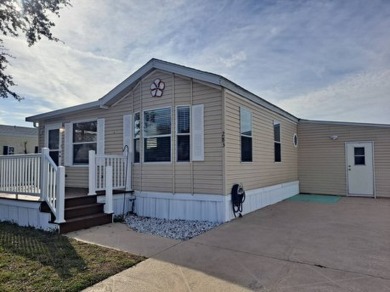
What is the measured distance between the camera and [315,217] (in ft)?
22.6

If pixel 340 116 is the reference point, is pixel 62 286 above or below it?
below

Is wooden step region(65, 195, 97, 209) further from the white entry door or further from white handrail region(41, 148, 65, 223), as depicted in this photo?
the white entry door

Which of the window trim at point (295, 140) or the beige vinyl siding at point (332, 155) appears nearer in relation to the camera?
the beige vinyl siding at point (332, 155)

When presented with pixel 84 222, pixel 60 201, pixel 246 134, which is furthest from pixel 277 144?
pixel 60 201

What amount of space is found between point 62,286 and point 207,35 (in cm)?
758

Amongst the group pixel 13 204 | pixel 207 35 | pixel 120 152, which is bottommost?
pixel 13 204

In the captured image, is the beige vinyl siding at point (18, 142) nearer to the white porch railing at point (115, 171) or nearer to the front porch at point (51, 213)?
the front porch at point (51, 213)

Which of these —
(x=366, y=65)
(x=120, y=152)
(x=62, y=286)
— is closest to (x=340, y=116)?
(x=366, y=65)

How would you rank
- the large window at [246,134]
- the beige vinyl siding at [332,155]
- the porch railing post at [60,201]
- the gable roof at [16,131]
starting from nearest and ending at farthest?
the porch railing post at [60,201]
the large window at [246,134]
the beige vinyl siding at [332,155]
the gable roof at [16,131]

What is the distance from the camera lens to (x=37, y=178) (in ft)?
19.1

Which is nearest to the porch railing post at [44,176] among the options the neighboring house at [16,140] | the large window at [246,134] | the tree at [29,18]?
the tree at [29,18]

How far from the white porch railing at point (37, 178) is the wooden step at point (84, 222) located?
15 cm

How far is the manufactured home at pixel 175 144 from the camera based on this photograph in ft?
21.2

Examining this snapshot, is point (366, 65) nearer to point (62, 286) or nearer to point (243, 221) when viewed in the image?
point (243, 221)
